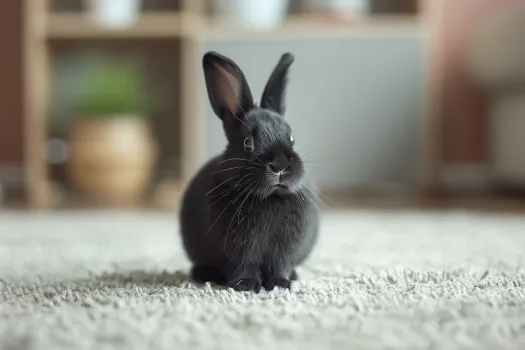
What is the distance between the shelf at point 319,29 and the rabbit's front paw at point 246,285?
1727 millimetres

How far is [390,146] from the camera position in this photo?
8.41 ft

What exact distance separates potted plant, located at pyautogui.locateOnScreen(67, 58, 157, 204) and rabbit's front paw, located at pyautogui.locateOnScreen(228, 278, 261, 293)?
162 centimetres

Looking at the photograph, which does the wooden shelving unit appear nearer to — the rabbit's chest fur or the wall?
the wall

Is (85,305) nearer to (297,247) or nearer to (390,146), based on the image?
(297,247)

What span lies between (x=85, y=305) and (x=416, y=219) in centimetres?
132

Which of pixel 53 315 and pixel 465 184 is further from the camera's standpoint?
pixel 465 184

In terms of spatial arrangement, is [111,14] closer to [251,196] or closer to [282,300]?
[251,196]

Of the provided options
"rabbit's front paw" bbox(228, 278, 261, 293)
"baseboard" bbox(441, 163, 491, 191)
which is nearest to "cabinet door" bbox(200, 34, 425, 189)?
"baseboard" bbox(441, 163, 491, 191)

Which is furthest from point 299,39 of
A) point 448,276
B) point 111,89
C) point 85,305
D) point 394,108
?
point 85,305

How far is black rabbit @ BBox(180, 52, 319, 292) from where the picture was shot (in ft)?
2.94

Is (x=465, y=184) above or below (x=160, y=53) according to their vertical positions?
below

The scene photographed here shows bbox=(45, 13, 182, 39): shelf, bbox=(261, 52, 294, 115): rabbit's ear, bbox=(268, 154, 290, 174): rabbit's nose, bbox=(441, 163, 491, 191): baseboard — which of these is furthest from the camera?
bbox=(441, 163, 491, 191): baseboard

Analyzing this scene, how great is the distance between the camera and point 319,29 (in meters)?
2.54

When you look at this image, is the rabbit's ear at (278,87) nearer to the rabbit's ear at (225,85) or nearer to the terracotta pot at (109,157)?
the rabbit's ear at (225,85)
